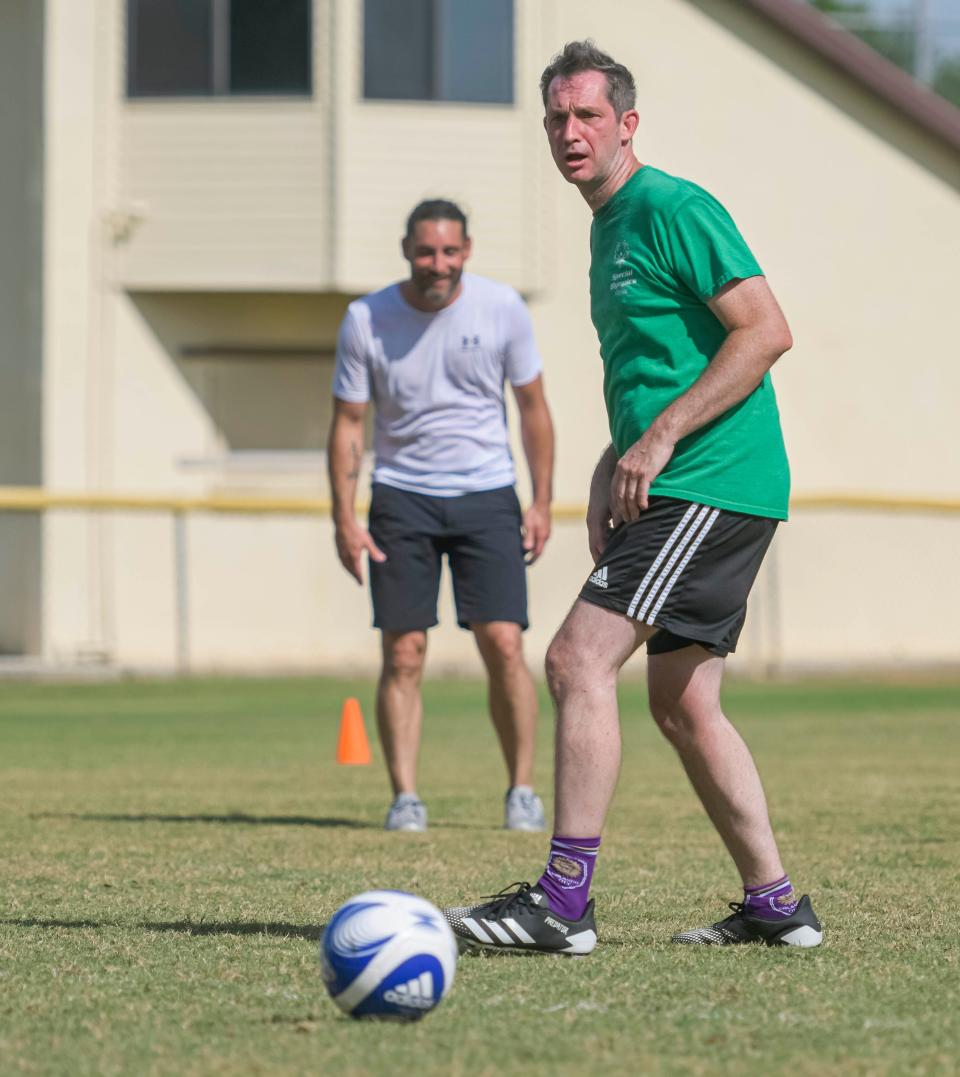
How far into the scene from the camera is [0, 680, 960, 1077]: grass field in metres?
3.64

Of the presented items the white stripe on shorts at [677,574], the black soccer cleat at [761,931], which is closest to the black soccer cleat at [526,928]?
the black soccer cleat at [761,931]

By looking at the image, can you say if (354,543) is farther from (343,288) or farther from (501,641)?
(343,288)

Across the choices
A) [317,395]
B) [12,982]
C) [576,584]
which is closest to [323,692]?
[576,584]

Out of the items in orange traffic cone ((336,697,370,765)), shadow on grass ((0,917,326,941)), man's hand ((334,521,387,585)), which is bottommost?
orange traffic cone ((336,697,370,765))

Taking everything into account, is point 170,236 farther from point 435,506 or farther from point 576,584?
point 435,506

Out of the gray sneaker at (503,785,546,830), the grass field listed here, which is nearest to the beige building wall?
the grass field

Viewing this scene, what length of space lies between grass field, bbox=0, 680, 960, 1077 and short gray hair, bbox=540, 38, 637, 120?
2126 millimetres

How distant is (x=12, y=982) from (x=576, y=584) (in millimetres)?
17032

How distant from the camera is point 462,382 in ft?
25.5

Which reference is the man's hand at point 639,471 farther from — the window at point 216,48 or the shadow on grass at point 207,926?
the window at point 216,48

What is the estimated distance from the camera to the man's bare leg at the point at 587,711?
477 centimetres

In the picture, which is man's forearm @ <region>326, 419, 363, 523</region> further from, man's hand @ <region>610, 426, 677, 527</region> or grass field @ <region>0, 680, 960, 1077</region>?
man's hand @ <region>610, 426, 677, 527</region>

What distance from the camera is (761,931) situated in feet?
15.9

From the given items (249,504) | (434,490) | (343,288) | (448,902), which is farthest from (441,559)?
(343,288)
